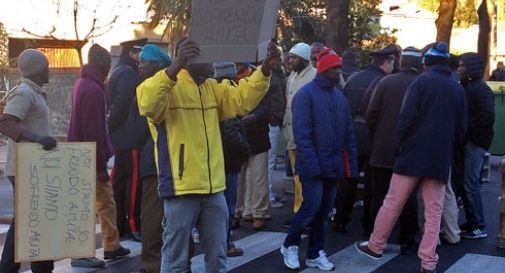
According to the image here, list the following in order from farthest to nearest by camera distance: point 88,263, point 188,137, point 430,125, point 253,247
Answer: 1. point 253,247
2. point 88,263
3. point 430,125
4. point 188,137

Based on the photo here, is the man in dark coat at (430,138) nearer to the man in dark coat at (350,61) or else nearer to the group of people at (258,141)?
the group of people at (258,141)

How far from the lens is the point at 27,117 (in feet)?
19.5

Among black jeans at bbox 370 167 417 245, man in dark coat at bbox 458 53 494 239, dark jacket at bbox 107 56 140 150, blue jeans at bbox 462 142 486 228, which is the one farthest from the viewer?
blue jeans at bbox 462 142 486 228

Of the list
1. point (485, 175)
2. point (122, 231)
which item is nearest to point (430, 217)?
point (122, 231)

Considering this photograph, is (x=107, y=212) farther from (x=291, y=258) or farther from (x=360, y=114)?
(x=360, y=114)

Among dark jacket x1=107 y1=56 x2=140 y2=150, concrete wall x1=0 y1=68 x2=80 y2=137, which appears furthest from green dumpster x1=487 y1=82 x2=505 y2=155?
concrete wall x1=0 y1=68 x2=80 y2=137

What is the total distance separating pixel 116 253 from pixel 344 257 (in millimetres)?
2071

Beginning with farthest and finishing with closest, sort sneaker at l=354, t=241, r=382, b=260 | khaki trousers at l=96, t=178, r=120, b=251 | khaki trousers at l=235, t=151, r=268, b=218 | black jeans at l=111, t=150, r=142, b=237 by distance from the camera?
khaki trousers at l=235, t=151, r=268, b=218
black jeans at l=111, t=150, r=142, b=237
sneaker at l=354, t=241, r=382, b=260
khaki trousers at l=96, t=178, r=120, b=251

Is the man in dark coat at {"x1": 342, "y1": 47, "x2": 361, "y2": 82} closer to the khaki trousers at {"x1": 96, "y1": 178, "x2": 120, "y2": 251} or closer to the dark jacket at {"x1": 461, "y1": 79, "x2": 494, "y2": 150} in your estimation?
the dark jacket at {"x1": 461, "y1": 79, "x2": 494, "y2": 150}

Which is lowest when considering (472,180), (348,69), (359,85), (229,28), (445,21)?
(472,180)

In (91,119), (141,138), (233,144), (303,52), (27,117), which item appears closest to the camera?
(27,117)

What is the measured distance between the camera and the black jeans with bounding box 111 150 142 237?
305 inches

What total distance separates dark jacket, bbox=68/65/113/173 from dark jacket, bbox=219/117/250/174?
3.51 ft

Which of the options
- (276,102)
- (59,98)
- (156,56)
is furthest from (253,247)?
(59,98)
